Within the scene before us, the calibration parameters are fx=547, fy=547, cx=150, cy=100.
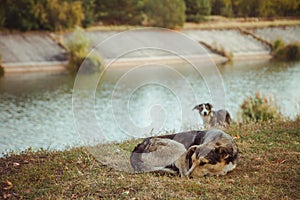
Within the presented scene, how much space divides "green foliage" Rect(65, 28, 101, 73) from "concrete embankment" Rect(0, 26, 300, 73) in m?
0.51

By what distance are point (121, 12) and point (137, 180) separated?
31654 millimetres

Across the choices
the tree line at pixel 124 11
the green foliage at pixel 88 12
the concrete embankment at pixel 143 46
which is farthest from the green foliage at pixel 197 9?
the green foliage at pixel 88 12

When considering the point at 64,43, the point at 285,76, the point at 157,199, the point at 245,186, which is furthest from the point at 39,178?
the point at 64,43

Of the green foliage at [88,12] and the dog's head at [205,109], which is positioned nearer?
the dog's head at [205,109]

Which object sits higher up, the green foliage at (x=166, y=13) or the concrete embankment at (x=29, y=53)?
the green foliage at (x=166, y=13)

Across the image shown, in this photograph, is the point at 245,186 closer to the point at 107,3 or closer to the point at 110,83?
the point at 110,83

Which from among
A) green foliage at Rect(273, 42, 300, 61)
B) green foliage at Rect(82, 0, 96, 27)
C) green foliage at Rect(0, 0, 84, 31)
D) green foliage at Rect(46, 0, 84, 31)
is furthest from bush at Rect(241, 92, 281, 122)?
green foliage at Rect(82, 0, 96, 27)

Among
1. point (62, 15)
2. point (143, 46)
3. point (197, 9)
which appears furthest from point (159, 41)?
point (197, 9)

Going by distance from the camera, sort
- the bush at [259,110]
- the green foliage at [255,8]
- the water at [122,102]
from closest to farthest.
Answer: the bush at [259,110] → the water at [122,102] → the green foliage at [255,8]

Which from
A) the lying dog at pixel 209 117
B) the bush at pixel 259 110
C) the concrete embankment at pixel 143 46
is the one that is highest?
the lying dog at pixel 209 117

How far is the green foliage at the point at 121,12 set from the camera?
118 ft

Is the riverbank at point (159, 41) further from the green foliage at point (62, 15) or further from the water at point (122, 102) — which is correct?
the water at point (122, 102)

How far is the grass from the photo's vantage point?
479 cm

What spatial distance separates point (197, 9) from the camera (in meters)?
37.7
